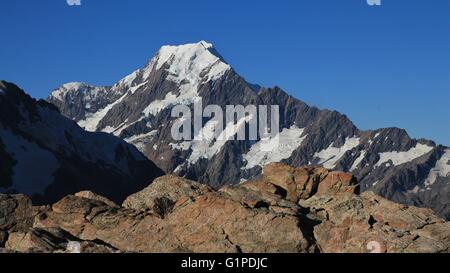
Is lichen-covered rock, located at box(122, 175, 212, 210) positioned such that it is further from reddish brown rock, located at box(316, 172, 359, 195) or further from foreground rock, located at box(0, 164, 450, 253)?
reddish brown rock, located at box(316, 172, 359, 195)

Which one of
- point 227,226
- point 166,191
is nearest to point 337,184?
point 166,191

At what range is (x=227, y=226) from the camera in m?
37.2

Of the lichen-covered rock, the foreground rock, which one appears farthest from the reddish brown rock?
the lichen-covered rock

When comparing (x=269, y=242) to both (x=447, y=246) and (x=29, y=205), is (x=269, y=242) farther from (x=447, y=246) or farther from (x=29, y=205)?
(x=29, y=205)

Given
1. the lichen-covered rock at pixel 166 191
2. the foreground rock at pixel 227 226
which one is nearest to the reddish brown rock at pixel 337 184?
the foreground rock at pixel 227 226

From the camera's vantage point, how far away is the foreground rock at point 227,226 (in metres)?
34.3

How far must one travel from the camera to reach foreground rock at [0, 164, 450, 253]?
34.3 m

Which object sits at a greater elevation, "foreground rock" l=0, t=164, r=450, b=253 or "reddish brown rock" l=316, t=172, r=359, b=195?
"reddish brown rock" l=316, t=172, r=359, b=195

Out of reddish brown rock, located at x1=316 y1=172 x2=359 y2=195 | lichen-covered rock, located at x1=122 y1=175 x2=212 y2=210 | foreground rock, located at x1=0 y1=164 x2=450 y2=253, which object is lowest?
foreground rock, located at x1=0 y1=164 x2=450 y2=253

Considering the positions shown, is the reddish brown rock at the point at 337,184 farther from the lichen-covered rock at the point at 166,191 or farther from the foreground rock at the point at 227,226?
the lichen-covered rock at the point at 166,191

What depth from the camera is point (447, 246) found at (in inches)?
1373

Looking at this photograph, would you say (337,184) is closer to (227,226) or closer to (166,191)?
(166,191)
